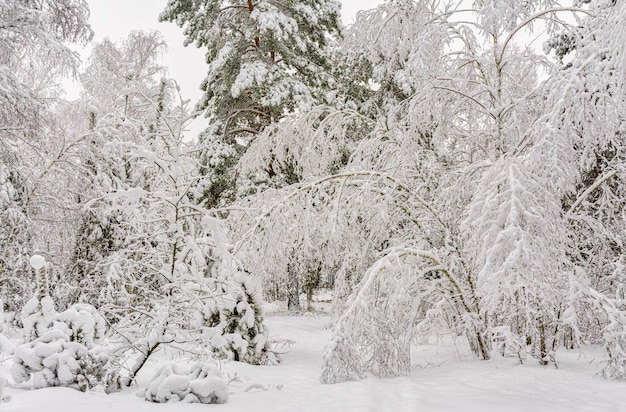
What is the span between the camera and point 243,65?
12.8 m

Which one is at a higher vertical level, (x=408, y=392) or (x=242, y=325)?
(x=242, y=325)

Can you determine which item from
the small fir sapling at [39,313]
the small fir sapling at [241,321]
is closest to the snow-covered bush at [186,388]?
the small fir sapling at [39,313]

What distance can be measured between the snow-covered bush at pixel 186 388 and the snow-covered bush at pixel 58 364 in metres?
0.60

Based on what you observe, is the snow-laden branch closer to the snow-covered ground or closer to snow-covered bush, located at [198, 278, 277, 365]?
the snow-covered ground

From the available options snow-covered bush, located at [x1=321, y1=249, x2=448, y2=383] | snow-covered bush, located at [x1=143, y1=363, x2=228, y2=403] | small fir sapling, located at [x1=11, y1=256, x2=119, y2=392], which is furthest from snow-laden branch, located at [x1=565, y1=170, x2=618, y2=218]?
small fir sapling, located at [x1=11, y1=256, x2=119, y2=392]

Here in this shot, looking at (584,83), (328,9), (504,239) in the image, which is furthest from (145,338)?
(328,9)

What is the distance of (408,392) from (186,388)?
2156 mm

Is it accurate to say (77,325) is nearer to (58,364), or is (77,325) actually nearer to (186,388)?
(58,364)

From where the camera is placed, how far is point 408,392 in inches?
194

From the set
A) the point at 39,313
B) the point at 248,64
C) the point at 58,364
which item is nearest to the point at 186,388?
the point at 58,364

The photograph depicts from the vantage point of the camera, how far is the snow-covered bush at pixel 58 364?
Result: 4.51 m

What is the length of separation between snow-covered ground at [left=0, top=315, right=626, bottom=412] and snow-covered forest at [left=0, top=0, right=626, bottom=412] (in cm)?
6

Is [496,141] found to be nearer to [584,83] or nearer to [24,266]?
[584,83]

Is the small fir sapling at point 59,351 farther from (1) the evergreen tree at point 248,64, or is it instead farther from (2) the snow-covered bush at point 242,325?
(1) the evergreen tree at point 248,64
